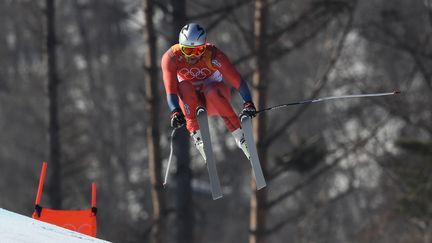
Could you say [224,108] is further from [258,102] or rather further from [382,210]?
[382,210]

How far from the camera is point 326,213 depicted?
32.9m

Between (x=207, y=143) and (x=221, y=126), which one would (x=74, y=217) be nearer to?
(x=207, y=143)

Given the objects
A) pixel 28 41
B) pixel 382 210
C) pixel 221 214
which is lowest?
pixel 382 210

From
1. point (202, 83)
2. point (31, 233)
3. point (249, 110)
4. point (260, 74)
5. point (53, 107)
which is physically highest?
point (53, 107)

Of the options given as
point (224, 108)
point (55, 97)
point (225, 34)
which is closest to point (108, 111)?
point (225, 34)

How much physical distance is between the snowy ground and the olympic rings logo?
232 cm

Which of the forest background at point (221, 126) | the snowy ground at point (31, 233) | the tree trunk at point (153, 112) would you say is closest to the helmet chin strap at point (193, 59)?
the snowy ground at point (31, 233)

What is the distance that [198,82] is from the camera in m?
9.27

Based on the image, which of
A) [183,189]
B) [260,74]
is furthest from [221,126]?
[260,74]

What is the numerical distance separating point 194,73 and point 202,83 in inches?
6.2

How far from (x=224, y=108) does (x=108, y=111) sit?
29072 millimetres

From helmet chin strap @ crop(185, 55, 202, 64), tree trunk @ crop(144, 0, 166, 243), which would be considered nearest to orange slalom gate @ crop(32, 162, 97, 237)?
helmet chin strap @ crop(185, 55, 202, 64)

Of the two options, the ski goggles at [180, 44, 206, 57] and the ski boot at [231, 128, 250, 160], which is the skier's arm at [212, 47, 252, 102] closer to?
the ski goggles at [180, 44, 206, 57]

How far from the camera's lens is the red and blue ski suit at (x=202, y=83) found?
896cm
